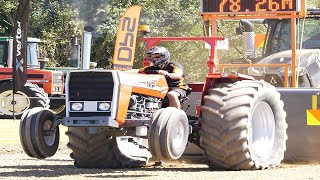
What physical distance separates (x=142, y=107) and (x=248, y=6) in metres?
3.55

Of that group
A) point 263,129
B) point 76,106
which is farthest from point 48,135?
point 263,129

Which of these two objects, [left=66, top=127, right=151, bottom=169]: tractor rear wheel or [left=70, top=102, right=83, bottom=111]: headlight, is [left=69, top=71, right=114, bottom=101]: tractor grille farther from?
[left=66, top=127, right=151, bottom=169]: tractor rear wheel

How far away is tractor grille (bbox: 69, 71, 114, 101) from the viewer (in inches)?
443

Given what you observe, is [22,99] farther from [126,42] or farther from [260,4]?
[260,4]

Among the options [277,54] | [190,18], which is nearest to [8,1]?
[190,18]

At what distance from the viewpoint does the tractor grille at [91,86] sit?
11.3 meters

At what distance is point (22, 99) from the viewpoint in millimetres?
25953

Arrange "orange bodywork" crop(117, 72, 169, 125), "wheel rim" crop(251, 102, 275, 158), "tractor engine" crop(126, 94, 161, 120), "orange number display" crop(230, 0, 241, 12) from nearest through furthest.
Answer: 1. "orange bodywork" crop(117, 72, 169, 125)
2. "tractor engine" crop(126, 94, 161, 120)
3. "wheel rim" crop(251, 102, 275, 158)
4. "orange number display" crop(230, 0, 241, 12)

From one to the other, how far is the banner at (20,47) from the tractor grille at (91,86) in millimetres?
13549

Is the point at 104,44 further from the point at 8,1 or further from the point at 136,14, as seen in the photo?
the point at 136,14

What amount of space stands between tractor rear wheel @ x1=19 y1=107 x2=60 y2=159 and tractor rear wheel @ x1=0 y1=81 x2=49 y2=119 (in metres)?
13.9

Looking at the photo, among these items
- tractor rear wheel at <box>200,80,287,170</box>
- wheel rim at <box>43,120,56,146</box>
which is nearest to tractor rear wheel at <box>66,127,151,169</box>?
wheel rim at <box>43,120,56,146</box>

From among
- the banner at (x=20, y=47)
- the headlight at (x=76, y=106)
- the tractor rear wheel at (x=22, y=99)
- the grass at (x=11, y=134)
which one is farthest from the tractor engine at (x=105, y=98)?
the tractor rear wheel at (x=22, y=99)

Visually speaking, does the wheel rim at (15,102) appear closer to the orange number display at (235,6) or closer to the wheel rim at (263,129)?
the orange number display at (235,6)
